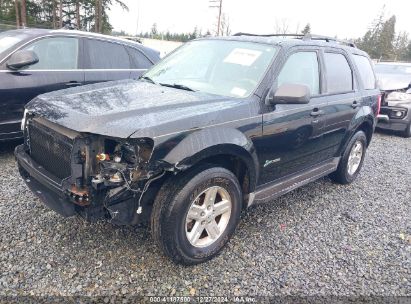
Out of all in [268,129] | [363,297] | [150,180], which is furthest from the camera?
[268,129]

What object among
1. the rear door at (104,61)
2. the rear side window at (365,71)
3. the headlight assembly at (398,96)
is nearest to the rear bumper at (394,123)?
the headlight assembly at (398,96)

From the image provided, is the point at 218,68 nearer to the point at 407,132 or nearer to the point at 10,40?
the point at 10,40

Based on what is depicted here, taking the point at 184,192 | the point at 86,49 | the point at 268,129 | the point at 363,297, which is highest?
the point at 86,49

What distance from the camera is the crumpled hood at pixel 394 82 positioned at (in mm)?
8969

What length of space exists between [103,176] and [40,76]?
3066mm

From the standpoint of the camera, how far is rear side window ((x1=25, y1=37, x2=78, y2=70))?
4820mm

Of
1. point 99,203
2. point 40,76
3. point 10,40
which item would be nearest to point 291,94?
point 99,203

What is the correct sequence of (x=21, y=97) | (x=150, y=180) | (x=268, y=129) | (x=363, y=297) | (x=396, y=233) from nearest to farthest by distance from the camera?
1. (x=150, y=180)
2. (x=363, y=297)
3. (x=268, y=129)
4. (x=396, y=233)
5. (x=21, y=97)

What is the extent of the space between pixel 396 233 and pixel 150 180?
2.94 meters

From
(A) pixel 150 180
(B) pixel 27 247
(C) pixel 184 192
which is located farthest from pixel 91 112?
(B) pixel 27 247

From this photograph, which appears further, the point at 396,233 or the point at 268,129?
the point at 396,233

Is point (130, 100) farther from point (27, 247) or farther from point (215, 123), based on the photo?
point (27, 247)

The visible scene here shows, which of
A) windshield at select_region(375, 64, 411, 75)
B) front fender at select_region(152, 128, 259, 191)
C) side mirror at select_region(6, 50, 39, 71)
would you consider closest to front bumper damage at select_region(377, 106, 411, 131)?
windshield at select_region(375, 64, 411, 75)

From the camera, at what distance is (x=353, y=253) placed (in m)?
3.33
